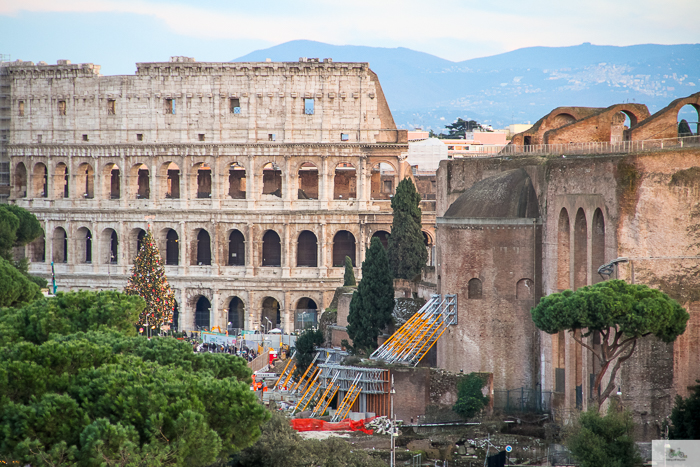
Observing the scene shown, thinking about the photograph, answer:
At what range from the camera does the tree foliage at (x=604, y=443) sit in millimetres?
27062

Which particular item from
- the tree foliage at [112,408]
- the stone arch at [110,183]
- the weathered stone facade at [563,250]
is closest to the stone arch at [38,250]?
the stone arch at [110,183]

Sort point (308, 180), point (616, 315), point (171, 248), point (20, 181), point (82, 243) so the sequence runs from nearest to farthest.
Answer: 1. point (616, 315)
2. point (171, 248)
3. point (82, 243)
4. point (308, 180)
5. point (20, 181)

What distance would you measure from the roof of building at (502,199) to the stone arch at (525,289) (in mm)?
2261

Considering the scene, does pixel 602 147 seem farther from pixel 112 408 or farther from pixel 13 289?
pixel 13 289

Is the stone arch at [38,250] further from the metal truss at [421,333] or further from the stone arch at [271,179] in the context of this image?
the metal truss at [421,333]

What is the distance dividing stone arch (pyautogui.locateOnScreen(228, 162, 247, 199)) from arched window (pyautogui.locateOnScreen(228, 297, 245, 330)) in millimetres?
6617

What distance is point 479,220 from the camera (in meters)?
38.4

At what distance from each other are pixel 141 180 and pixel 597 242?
1691 inches

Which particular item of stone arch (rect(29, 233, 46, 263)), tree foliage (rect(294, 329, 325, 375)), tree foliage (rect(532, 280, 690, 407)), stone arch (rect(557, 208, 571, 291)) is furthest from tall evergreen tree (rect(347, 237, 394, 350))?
stone arch (rect(29, 233, 46, 263))

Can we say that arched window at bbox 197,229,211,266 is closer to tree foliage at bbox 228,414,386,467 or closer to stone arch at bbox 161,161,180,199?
stone arch at bbox 161,161,180,199

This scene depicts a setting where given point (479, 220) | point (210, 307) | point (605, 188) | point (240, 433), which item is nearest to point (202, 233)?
point (210, 307)

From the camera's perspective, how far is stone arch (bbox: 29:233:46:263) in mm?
67562

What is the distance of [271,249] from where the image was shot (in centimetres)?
6550

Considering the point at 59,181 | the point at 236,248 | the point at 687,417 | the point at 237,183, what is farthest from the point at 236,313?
the point at 687,417
